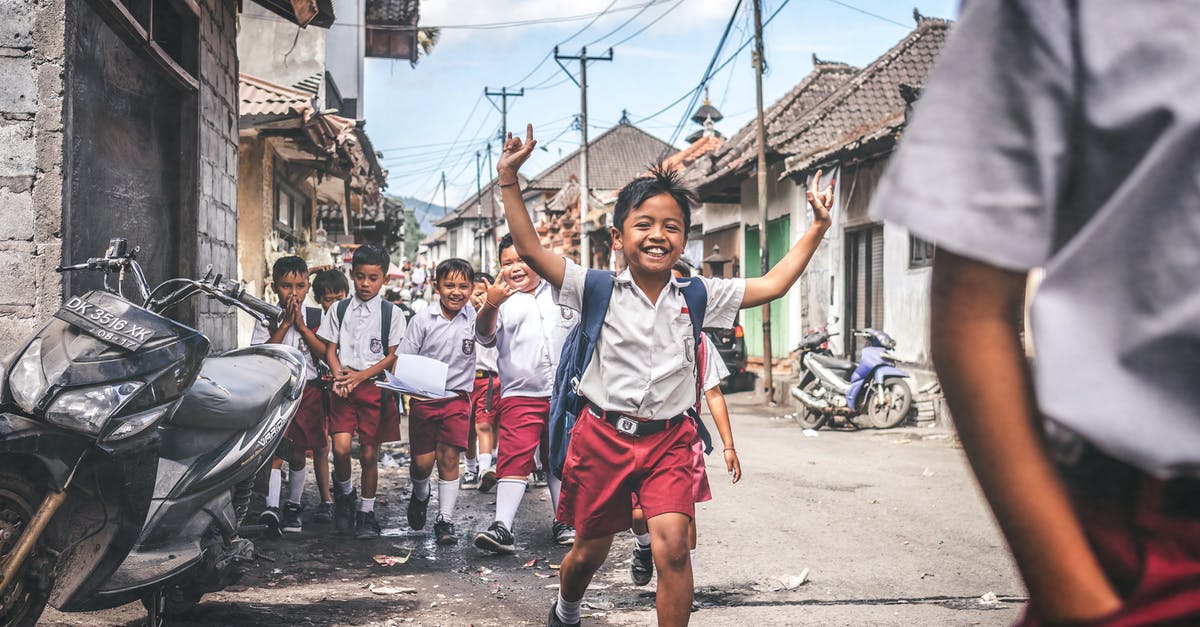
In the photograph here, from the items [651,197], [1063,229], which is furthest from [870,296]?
[1063,229]

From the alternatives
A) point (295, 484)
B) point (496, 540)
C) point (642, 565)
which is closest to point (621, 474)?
point (642, 565)

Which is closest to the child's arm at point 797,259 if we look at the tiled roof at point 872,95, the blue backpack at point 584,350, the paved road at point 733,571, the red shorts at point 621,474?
the blue backpack at point 584,350

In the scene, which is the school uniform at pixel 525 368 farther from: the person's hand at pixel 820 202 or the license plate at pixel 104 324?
the license plate at pixel 104 324

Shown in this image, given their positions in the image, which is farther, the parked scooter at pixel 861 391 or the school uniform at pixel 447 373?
the parked scooter at pixel 861 391

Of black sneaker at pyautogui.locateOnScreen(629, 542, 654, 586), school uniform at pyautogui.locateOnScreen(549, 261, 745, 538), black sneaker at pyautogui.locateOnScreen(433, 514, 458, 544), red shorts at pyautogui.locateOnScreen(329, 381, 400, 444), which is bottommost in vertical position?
black sneaker at pyautogui.locateOnScreen(433, 514, 458, 544)

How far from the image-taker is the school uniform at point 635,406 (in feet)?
12.5

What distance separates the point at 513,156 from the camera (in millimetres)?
3471

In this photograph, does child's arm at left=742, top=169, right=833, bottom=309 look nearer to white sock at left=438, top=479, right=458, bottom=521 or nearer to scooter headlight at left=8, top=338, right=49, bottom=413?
scooter headlight at left=8, top=338, right=49, bottom=413

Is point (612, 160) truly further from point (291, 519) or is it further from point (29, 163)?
point (29, 163)

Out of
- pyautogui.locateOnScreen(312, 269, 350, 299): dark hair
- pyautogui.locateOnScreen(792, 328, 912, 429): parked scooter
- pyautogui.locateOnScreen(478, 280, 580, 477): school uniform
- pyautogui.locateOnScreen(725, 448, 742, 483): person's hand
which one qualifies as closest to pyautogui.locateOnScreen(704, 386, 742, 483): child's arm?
pyautogui.locateOnScreen(725, 448, 742, 483): person's hand

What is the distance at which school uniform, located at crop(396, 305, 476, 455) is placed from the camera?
6754 millimetres

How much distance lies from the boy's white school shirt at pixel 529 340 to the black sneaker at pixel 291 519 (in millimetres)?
1530

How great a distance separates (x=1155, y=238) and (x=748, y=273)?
66.9ft

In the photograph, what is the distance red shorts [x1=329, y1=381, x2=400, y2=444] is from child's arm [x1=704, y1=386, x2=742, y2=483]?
2.80m
